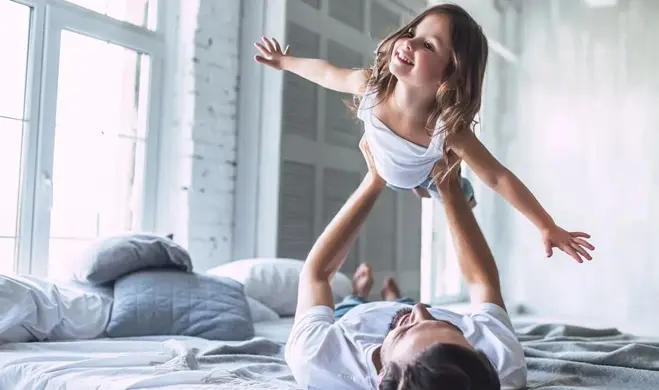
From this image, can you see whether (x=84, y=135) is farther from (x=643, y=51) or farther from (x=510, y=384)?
(x=643, y=51)

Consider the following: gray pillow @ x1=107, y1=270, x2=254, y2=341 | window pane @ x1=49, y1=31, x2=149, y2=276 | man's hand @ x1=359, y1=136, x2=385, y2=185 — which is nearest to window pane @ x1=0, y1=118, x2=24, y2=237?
window pane @ x1=49, y1=31, x2=149, y2=276

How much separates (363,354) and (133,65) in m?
2.05

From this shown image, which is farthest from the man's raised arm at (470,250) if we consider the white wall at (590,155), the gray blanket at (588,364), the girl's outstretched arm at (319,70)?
the white wall at (590,155)

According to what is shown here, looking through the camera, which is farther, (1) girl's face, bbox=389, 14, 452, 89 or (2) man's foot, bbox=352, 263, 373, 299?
(2) man's foot, bbox=352, 263, 373, 299

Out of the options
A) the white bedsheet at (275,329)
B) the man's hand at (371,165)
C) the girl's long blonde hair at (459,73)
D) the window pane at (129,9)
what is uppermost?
the window pane at (129,9)

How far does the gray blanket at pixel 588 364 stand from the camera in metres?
1.51

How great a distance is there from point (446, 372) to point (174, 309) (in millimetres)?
1227

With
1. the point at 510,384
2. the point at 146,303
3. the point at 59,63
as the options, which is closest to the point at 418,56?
the point at 510,384

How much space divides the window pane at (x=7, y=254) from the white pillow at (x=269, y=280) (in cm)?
68

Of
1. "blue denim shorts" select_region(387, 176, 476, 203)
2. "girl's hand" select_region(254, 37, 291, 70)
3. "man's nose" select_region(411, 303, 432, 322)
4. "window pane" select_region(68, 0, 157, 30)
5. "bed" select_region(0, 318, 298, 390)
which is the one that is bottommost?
"bed" select_region(0, 318, 298, 390)

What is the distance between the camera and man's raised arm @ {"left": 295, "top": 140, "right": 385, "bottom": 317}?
147cm

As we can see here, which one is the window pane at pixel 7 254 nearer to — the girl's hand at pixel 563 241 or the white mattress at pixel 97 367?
the white mattress at pixel 97 367

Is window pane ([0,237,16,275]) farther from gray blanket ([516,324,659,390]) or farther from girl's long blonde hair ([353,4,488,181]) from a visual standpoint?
gray blanket ([516,324,659,390])

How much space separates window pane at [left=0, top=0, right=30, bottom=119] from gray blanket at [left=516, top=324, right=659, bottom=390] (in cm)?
185
